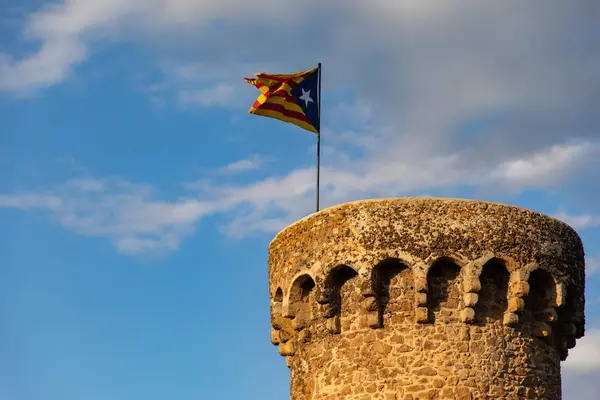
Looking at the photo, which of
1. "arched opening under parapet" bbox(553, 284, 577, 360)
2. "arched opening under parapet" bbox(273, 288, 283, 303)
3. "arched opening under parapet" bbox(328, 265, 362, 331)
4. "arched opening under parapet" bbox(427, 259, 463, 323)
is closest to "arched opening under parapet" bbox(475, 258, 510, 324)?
"arched opening under parapet" bbox(427, 259, 463, 323)

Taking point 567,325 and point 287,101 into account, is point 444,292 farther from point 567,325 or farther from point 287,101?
point 287,101

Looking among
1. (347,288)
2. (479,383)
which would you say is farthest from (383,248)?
(479,383)

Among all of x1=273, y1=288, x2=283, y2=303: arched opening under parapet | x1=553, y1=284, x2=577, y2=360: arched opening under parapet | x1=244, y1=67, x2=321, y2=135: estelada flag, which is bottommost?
x1=553, y1=284, x2=577, y2=360: arched opening under parapet

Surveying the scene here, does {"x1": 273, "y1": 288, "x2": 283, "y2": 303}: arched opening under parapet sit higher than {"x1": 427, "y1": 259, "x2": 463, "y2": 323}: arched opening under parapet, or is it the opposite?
{"x1": 273, "y1": 288, "x2": 283, "y2": 303}: arched opening under parapet

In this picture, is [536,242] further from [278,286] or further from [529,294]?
[278,286]

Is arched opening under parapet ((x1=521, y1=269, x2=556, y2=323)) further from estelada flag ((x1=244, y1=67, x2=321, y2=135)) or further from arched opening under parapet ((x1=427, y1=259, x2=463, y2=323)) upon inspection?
estelada flag ((x1=244, y1=67, x2=321, y2=135))

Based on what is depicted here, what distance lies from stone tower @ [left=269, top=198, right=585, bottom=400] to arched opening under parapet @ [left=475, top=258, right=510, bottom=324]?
17mm

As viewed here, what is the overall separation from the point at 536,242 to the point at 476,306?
1579 millimetres

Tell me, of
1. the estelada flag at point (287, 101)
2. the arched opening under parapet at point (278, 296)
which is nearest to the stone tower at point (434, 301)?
the arched opening under parapet at point (278, 296)

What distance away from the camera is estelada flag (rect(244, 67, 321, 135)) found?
29.8 metres

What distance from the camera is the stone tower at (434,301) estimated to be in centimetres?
2566

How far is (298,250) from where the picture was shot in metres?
27.3

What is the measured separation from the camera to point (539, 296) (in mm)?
26766

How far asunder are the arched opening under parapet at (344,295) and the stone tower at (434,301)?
0.06 feet
